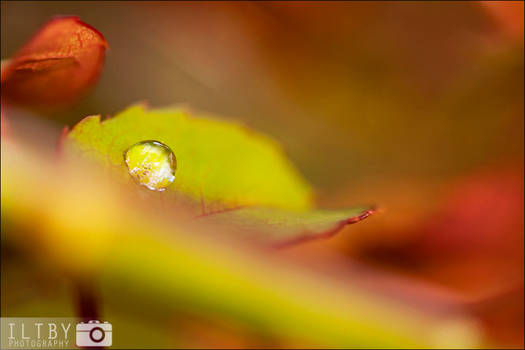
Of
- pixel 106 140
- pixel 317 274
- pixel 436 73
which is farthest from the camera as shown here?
pixel 436 73

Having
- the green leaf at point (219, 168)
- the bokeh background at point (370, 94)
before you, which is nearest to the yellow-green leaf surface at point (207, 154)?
the green leaf at point (219, 168)

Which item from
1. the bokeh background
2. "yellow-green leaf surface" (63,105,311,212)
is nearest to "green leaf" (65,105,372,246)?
"yellow-green leaf surface" (63,105,311,212)

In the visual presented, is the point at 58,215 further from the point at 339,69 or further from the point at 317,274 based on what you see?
the point at 339,69

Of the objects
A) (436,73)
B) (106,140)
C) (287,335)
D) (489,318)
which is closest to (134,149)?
(106,140)

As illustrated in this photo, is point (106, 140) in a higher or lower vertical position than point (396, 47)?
lower

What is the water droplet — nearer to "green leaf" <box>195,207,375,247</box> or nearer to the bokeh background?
"green leaf" <box>195,207,375,247</box>

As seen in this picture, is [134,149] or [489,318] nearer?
[134,149]

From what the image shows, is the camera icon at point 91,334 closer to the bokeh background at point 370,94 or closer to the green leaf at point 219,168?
the green leaf at point 219,168

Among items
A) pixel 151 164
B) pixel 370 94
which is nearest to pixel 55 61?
pixel 151 164
